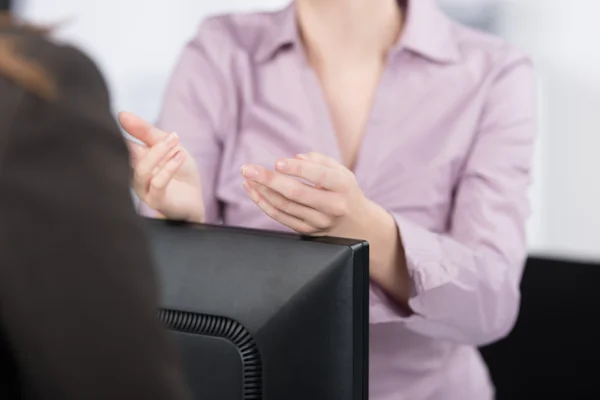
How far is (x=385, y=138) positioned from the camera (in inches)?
52.8

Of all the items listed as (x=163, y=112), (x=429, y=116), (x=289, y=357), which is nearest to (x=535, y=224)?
(x=429, y=116)

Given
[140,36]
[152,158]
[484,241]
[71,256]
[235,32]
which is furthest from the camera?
[140,36]

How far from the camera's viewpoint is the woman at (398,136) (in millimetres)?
1188

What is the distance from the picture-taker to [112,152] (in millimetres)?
488

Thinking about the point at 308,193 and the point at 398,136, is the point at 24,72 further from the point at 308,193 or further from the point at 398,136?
the point at 398,136

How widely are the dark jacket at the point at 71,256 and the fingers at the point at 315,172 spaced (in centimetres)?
42

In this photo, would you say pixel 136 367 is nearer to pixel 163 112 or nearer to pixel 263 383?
pixel 263 383

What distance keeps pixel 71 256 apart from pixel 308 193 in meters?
0.50

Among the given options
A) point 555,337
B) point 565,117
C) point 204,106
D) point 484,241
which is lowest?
point 555,337

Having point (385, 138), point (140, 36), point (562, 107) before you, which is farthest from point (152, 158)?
point (140, 36)

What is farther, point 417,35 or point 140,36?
point 140,36

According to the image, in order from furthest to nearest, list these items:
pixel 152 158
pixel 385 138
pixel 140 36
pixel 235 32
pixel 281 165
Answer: pixel 140 36 < pixel 235 32 < pixel 385 138 < pixel 152 158 < pixel 281 165

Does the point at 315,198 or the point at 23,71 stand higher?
the point at 23,71

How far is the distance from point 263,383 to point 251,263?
0.10m
